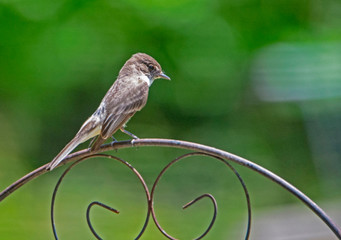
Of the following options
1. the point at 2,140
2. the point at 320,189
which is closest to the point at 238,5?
the point at 320,189

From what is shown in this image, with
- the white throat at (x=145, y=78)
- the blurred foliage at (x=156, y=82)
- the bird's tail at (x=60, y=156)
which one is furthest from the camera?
the blurred foliage at (x=156, y=82)

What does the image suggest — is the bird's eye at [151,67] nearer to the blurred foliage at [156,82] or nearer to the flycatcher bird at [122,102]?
the flycatcher bird at [122,102]

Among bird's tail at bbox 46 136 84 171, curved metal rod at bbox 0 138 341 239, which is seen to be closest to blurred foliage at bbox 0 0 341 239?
bird's tail at bbox 46 136 84 171

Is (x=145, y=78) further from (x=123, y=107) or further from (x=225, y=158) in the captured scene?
(x=225, y=158)

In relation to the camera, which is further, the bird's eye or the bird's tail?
the bird's eye

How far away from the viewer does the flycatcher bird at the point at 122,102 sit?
3027mm

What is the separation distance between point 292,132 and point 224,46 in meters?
1.14

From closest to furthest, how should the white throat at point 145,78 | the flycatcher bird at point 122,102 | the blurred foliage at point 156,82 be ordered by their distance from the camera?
the flycatcher bird at point 122,102 < the white throat at point 145,78 < the blurred foliage at point 156,82

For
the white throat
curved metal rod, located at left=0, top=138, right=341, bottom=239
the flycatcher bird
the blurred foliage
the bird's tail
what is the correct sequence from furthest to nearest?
the blurred foliage < the white throat < the flycatcher bird < the bird's tail < curved metal rod, located at left=0, top=138, right=341, bottom=239

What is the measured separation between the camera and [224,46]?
682cm

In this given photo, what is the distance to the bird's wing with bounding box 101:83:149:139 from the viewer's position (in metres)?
3.10

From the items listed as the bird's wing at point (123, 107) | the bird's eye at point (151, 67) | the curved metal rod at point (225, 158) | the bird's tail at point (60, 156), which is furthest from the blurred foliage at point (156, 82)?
the curved metal rod at point (225, 158)

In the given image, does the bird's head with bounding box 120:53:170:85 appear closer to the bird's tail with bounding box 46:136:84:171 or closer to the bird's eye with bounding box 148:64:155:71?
the bird's eye with bounding box 148:64:155:71

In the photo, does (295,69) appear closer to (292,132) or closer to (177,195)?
(292,132)
